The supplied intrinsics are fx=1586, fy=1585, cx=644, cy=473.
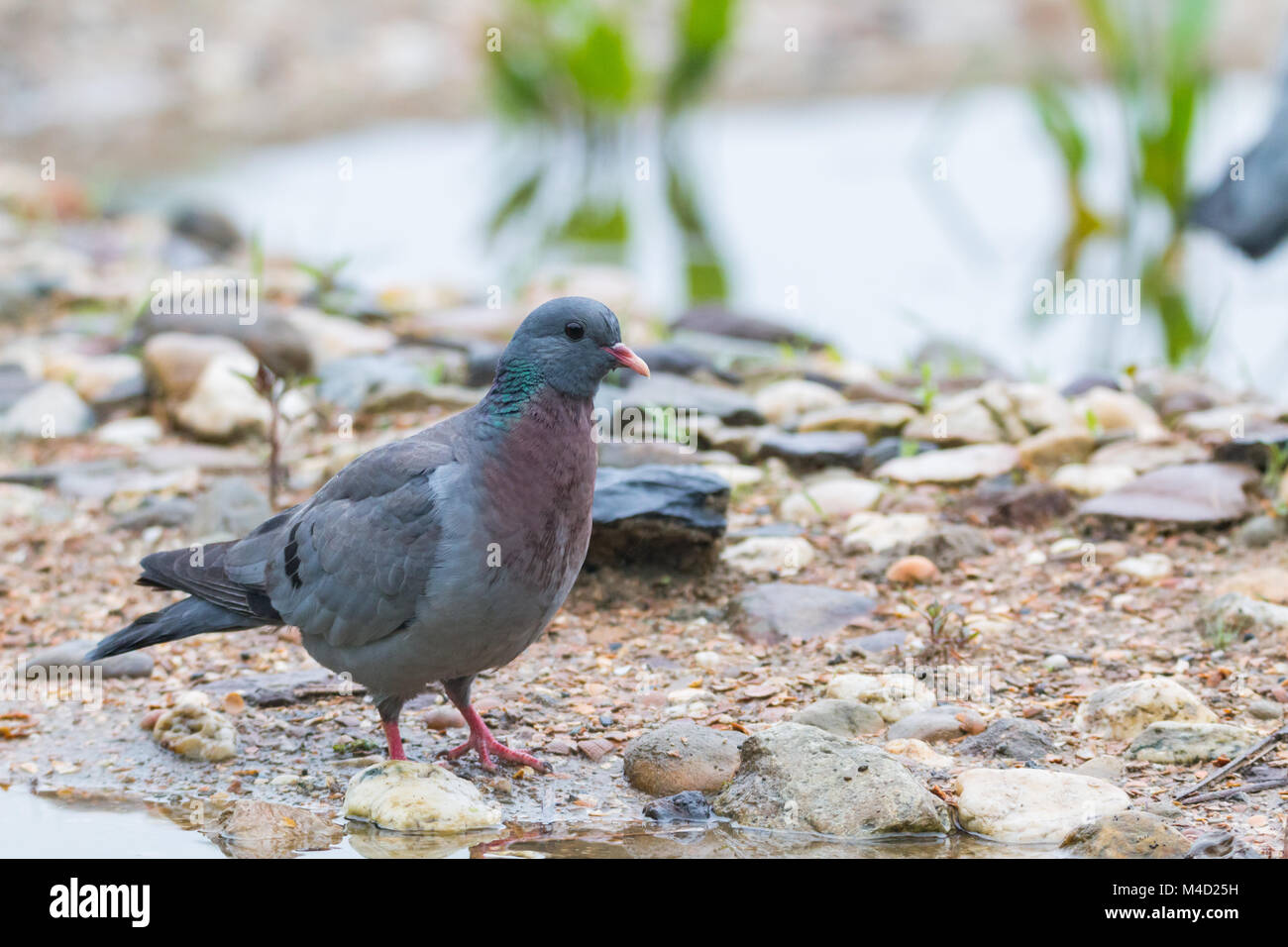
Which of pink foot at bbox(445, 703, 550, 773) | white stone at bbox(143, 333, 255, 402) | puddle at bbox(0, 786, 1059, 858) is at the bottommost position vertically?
puddle at bbox(0, 786, 1059, 858)

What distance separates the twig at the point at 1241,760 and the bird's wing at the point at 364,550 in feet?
6.22

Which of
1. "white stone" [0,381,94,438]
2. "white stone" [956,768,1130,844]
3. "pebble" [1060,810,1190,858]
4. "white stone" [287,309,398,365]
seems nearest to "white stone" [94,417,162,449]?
"white stone" [0,381,94,438]

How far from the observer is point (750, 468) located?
589 centimetres

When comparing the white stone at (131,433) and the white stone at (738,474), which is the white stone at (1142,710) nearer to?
the white stone at (738,474)

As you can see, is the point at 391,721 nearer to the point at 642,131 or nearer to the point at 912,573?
the point at 912,573

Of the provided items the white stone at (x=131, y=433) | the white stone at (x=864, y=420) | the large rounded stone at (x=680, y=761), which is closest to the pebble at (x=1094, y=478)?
the white stone at (x=864, y=420)

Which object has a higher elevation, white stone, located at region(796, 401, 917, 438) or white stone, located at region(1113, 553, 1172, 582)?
white stone, located at region(796, 401, 917, 438)

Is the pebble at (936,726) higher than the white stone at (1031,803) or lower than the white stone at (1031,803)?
higher

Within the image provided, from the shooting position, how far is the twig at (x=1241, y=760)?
3742 mm

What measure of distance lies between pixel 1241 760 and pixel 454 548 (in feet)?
6.42

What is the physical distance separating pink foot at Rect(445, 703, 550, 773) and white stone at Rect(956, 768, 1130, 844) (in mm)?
1113

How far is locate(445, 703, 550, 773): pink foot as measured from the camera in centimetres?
414

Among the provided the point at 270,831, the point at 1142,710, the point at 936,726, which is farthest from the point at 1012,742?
the point at 270,831

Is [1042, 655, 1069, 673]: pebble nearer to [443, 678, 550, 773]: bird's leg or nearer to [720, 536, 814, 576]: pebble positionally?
[720, 536, 814, 576]: pebble
